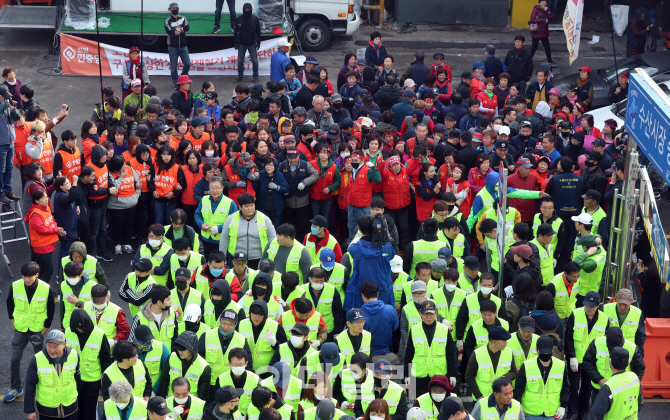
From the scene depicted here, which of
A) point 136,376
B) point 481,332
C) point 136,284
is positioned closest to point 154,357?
point 136,376

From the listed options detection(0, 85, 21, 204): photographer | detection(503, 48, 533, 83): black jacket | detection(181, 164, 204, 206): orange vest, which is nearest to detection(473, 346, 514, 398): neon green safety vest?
detection(181, 164, 204, 206): orange vest

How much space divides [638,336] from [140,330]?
16.8 feet

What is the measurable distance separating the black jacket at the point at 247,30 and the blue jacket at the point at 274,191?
7.02 m

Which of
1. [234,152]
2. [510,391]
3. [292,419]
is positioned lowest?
[292,419]

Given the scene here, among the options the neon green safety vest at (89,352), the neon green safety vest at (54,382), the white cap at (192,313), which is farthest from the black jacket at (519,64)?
the neon green safety vest at (54,382)

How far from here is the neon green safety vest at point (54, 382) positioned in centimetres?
835

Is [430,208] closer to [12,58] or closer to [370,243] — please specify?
[370,243]

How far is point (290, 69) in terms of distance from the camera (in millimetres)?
15406

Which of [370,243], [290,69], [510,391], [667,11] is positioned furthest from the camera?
[667,11]

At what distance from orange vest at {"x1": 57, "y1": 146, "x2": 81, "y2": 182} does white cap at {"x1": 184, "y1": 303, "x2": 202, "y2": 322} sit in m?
4.58

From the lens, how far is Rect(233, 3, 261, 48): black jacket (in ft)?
60.8

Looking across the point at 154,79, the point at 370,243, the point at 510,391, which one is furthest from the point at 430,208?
the point at 154,79

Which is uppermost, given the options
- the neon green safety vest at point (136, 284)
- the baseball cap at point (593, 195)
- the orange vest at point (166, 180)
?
the baseball cap at point (593, 195)

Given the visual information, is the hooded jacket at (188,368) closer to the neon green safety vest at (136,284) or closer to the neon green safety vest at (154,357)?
the neon green safety vest at (154,357)
